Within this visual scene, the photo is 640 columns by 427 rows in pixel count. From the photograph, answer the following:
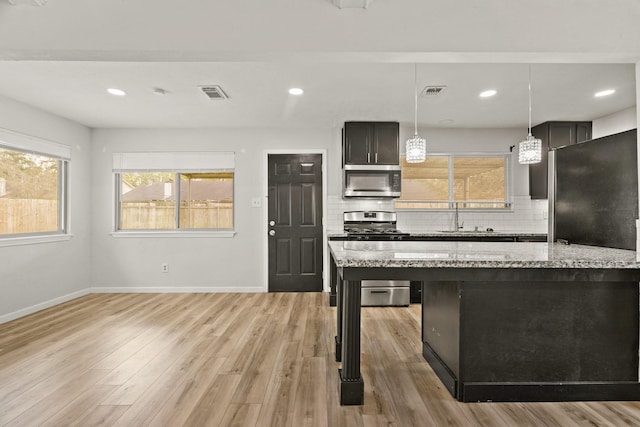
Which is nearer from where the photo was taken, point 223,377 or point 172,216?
point 223,377

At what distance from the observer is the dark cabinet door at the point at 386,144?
4836 millimetres

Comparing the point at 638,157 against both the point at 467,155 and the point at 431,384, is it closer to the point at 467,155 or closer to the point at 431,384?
the point at 431,384

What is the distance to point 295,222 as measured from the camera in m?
5.30

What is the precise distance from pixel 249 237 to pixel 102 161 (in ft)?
7.82

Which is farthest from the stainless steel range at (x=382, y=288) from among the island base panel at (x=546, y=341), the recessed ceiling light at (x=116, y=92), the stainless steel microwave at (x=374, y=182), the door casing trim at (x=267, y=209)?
the recessed ceiling light at (x=116, y=92)

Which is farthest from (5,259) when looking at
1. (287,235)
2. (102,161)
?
(287,235)

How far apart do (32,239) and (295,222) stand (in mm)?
3139

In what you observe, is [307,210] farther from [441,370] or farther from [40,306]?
[40,306]

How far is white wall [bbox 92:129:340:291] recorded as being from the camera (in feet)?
17.4

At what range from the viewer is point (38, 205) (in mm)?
4438

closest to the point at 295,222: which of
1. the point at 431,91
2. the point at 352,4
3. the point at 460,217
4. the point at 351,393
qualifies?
the point at 460,217

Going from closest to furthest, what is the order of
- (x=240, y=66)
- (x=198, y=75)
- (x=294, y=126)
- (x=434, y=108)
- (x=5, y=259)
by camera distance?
(x=240, y=66) < (x=198, y=75) < (x=5, y=259) < (x=434, y=108) < (x=294, y=126)

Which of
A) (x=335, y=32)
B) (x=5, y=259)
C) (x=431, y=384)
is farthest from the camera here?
(x=5, y=259)

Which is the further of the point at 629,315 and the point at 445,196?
the point at 445,196
